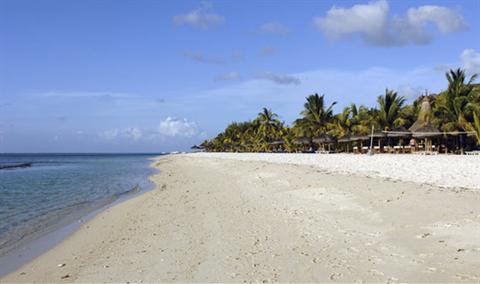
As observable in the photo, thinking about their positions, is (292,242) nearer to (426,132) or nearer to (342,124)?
(426,132)

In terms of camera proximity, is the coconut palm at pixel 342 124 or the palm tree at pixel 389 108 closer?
the palm tree at pixel 389 108

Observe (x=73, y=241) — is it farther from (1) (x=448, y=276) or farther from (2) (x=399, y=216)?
(1) (x=448, y=276)

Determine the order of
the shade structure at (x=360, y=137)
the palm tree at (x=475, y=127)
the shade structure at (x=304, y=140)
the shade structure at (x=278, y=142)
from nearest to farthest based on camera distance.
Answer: the palm tree at (x=475, y=127) → the shade structure at (x=360, y=137) → the shade structure at (x=304, y=140) → the shade structure at (x=278, y=142)

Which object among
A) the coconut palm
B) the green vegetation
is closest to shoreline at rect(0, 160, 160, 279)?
the green vegetation

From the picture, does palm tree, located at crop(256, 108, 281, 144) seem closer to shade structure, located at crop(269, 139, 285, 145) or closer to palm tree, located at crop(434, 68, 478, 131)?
shade structure, located at crop(269, 139, 285, 145)

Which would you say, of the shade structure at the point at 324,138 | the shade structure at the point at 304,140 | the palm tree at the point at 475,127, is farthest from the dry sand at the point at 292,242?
the shade structure at the point at 304,140

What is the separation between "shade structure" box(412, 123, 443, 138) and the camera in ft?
108

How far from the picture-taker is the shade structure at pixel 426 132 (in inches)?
1299

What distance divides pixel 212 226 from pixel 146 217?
341 cm

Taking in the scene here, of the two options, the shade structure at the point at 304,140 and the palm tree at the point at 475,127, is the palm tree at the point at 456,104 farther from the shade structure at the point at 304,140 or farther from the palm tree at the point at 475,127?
the shade structure at the point at 304,140

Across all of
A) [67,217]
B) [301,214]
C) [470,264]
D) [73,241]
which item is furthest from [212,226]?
[67,217]

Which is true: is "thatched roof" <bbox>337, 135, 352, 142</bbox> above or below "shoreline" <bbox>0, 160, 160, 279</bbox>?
above

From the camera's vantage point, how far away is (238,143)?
86000mm

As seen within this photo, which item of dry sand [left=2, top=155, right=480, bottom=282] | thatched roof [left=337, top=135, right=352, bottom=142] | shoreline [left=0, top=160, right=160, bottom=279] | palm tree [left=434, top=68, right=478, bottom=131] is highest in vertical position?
palm tree [left=434, top=68, right=478, bottom=131]
